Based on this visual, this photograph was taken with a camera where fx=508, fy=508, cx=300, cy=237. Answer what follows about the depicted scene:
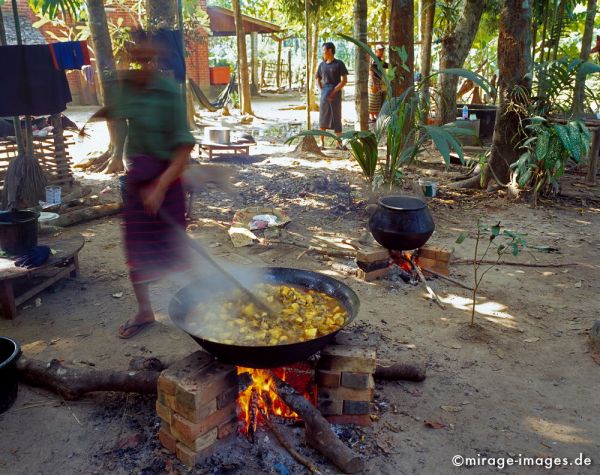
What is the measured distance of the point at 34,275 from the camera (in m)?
4.37

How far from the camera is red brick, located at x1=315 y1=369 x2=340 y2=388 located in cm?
264

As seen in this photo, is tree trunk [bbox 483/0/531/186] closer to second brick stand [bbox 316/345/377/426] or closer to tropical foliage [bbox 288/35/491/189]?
tropical foliage [bbox 288/35/491/189]

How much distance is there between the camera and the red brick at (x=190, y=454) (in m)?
2.37

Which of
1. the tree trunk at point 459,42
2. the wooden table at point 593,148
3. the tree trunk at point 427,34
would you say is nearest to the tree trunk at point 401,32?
the tree trunk at point 459,42

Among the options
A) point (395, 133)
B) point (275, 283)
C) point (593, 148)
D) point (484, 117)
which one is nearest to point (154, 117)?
point (275, 283)

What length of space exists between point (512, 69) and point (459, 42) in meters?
2.92

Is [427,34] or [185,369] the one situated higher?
[427,34]

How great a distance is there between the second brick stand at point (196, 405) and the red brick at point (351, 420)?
0.54 metres

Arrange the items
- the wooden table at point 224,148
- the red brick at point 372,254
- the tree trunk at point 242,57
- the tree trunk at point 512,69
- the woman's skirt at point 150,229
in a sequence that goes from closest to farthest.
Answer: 1. the woman's skirt at point 150,229
2. the red brick at point 372,254
3. the tree trunk at point 512,69
4. the wooden table at point 224,148
5. the tree trunk at point 242,57

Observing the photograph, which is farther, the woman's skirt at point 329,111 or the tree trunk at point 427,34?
the woman's skirt at point 329,111

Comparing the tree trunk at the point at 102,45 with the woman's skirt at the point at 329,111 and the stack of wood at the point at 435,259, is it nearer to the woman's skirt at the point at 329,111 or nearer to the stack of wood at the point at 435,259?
the woman's skirt at the point at 329,111

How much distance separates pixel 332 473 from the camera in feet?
7.78

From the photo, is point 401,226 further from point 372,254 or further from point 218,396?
point 218,396

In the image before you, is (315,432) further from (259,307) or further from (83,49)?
(83,49)
